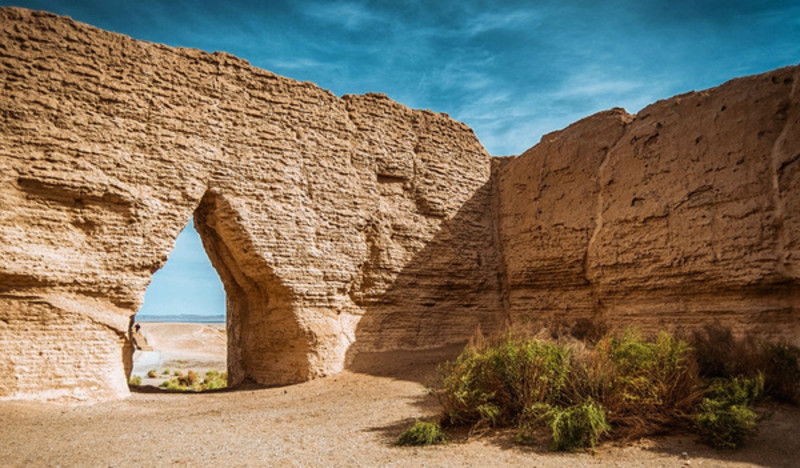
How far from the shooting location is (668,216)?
8617 mm

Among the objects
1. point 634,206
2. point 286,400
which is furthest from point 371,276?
point 634,206

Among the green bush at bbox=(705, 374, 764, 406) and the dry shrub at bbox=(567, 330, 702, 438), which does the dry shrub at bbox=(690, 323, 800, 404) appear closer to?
the green bush at bbox=(705, 374, 764, 406)

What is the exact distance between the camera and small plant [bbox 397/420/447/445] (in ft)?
17.2

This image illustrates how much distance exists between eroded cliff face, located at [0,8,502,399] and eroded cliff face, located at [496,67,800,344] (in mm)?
1473

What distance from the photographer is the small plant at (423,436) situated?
17.2 feet

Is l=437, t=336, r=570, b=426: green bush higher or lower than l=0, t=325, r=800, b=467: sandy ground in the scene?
higher

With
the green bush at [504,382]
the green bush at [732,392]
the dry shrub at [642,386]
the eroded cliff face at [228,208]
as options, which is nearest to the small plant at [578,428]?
the dry shrub at [642,386]

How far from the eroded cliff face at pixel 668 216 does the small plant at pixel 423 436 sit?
201 inches

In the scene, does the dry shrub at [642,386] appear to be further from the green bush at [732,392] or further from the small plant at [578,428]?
the small plant at [578,428]

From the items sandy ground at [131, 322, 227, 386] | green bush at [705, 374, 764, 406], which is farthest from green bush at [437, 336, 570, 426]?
sandy ground at [131, 322, 227, 386]

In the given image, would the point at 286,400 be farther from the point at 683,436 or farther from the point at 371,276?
the point at 683,436

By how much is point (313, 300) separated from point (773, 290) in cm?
704

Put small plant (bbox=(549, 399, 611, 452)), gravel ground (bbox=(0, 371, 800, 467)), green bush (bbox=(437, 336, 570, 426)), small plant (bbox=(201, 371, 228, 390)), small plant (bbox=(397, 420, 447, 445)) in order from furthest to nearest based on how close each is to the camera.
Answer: small plant (bbox=(201, 371, 228, 390)), green bush (bbox=(437, 336, 570, 426)), small plant (bbox=(397, 420, 447, 445)), small plant (bbox=(549, 399, 611, 452)), gravel ground (bbox=(0, 371, 800, 467))

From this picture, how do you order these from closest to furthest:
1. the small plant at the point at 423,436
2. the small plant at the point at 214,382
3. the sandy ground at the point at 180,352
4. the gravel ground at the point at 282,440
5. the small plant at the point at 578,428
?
1. the gravel ground at the point at 282,440
2. the small plant at the point at 578,428
3. the small plant at the point at 423,436
4. the small plant at the point at 214,382
5. the sandy ground at the point at 180,352
